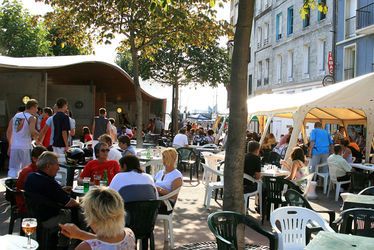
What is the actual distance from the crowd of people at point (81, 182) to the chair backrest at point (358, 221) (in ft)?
6.77

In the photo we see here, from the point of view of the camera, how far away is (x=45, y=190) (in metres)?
5.00

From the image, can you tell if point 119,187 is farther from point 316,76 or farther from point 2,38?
point 2,38

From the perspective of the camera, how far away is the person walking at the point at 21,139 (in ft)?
30.3

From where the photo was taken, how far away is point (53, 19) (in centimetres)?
1489

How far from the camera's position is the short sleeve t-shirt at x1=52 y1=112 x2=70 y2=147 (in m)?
9.41

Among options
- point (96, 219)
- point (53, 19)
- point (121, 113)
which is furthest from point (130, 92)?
point (96, 219)

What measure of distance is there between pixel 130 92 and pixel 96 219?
24.7 meters

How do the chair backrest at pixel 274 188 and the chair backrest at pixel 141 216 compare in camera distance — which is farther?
the chair backrest at pixel 274 188

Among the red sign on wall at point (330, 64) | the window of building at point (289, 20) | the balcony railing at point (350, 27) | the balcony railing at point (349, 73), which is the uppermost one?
the window of building at point (289, 20)

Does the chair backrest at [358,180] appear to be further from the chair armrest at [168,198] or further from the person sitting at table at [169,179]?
A: the chair armrest at [168,198]

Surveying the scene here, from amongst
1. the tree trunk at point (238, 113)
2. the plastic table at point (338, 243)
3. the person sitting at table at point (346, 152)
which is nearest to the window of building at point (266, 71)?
the person sitting at table at point (346, 152)

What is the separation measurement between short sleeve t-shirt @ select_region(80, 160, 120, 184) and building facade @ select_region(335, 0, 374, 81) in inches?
692

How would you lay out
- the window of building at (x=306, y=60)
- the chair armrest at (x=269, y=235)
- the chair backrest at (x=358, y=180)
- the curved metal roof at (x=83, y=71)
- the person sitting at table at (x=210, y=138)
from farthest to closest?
the window of building at (x=306, y=60) → the person sitting at table at (x=210, y=138) → the curved metal roof at (x=83, y=71) → the chair backrest at (x=358, y=180) → the chair armrest at (x=269, y=235)

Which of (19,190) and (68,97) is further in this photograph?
(68,97)
